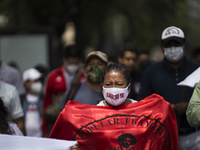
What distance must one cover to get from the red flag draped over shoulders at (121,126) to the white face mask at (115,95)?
0.06 m

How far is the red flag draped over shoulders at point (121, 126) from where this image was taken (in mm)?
3297

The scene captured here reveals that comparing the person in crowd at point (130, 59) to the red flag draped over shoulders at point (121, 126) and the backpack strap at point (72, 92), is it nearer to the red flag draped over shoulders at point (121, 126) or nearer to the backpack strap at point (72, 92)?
the backpack strap at point (72, 92)

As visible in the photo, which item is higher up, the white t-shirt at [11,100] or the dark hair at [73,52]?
the dark hair at [73,52]

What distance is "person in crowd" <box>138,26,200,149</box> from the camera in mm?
4371

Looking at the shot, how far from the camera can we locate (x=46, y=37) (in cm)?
1093

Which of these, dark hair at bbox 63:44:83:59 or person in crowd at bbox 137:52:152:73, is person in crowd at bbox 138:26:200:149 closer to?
dark hair at bbox 63:44:83:59

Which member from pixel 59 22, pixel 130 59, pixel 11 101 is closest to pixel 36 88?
pixel 130 59

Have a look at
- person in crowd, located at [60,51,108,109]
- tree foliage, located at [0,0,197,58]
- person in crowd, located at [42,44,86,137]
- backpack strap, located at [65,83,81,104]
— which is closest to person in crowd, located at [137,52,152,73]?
person in crowd, located at [42,44,86,137]

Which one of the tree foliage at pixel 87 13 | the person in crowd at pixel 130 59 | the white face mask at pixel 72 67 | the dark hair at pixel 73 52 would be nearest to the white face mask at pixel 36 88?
the white face mask at pixel 72 67

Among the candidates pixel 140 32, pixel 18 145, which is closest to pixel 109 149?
pixel 18 145

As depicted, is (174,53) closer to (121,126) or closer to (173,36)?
(173,36)

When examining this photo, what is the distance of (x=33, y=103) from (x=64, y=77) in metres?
1.05

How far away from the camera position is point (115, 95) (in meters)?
3.45

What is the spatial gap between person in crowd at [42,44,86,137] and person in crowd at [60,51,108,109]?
0.98 m
